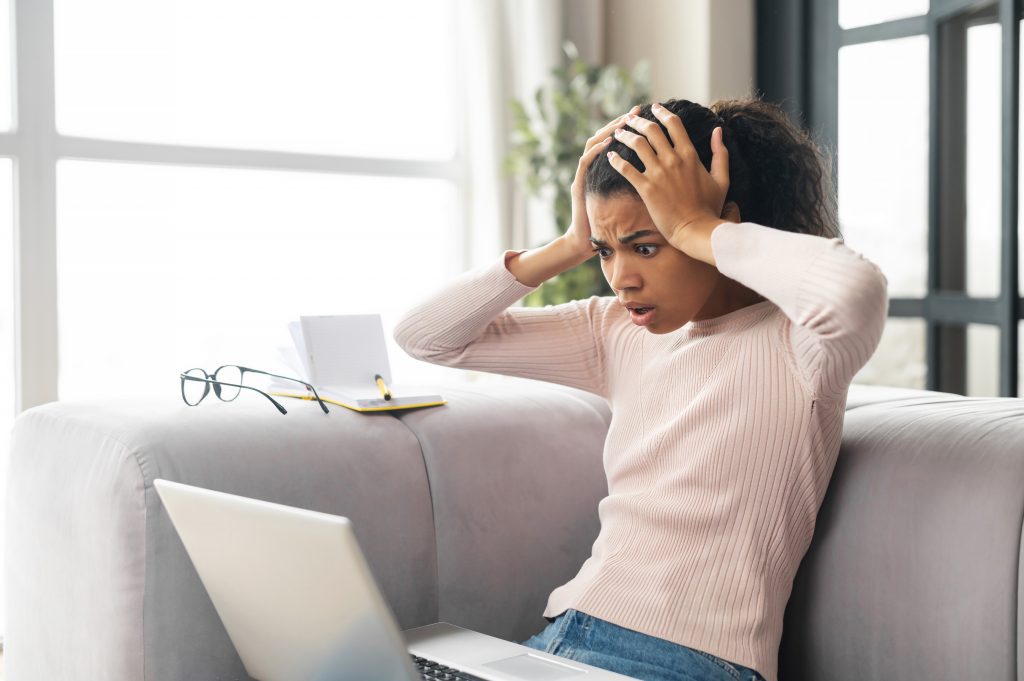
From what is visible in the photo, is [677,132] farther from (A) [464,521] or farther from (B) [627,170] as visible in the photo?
(A) [464,521]

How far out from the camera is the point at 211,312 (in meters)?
3.08

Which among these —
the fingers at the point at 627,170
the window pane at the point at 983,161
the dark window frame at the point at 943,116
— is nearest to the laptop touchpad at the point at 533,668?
the fingers at the point at 627,170

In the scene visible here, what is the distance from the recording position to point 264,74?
10.2 feet

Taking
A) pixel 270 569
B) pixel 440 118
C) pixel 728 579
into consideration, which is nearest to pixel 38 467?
pixel 270 569

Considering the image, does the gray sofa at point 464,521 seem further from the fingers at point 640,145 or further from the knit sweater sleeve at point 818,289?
the fingers at point 640,145

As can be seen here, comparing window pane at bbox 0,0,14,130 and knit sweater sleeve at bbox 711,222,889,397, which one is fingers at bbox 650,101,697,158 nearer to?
knit sweater sleeve at bbox 711,222,889,397

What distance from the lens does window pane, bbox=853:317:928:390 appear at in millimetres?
2869

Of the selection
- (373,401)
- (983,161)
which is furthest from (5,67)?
(983,161)

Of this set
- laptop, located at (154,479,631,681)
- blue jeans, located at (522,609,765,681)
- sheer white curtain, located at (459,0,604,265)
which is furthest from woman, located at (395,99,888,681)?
sheer white curtain, located at (459,0,604,265)

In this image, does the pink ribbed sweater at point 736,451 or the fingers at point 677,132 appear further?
the fingers at point 677,132

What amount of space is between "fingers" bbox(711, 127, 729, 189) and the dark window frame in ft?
4.70

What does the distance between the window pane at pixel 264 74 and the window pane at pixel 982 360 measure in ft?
5.77

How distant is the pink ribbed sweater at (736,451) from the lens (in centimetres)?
110

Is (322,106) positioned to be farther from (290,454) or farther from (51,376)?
(290,454)
